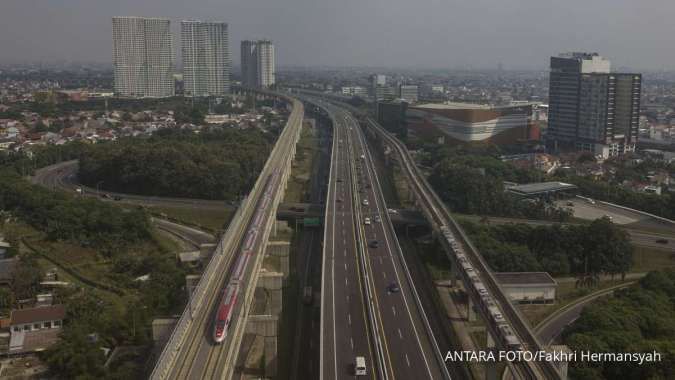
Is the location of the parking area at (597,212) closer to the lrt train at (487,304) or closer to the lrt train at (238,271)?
the lrt train at (487,304)

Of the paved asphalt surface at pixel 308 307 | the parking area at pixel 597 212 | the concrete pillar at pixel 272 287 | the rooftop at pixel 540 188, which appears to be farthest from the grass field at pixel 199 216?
the parking area at pixel 597 212

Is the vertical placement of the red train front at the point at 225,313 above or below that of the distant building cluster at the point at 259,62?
below

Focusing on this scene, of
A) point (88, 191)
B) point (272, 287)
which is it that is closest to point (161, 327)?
point (272, 287)

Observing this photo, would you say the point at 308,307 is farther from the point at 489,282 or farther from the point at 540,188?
the point at 540,188

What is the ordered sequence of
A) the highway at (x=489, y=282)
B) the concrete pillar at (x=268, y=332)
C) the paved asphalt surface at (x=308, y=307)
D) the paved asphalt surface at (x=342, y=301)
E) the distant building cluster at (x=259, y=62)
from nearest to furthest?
the highway at (x=489, y=282) → the paved asphalt surface at (x=342, y=301) → the concrete pillar at (x=268, y=332) → the paved asphalt surface at (x=308, y=307) → the distant building cluster at (x=259, y=62)

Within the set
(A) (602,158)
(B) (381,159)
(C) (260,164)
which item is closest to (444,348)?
(C) (260,164)

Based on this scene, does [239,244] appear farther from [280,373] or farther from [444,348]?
[444,348]
